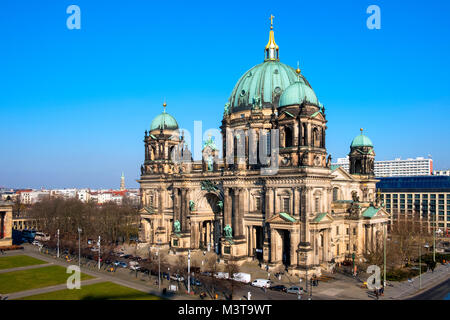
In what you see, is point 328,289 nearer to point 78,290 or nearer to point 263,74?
point 78,290

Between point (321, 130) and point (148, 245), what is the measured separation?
2129 inches

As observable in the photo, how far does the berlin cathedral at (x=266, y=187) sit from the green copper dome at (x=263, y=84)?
0.75 ft

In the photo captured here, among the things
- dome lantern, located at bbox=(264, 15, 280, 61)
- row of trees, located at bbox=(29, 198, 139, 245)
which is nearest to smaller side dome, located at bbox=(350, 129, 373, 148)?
dome lantern, located at bbox=(264, 15, 280, 61)

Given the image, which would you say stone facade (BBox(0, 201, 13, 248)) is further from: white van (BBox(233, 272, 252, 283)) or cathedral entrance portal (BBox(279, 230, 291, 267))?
cathedral entrance portal (BBox(279, 230, 291, 267))

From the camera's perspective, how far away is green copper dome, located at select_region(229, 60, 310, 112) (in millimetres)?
91938

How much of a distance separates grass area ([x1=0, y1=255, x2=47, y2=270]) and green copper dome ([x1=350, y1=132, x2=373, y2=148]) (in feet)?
259

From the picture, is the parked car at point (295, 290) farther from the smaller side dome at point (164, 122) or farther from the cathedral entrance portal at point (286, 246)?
the smaller side dome at point (164, 122)

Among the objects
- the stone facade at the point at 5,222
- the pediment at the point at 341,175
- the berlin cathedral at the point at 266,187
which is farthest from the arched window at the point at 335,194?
the stone facade at the point at 5,222

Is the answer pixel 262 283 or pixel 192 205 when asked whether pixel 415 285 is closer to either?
pixel 262 283

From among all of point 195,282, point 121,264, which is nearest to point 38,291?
point 121,264

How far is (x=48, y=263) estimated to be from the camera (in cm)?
9031

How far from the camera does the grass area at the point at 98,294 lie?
59594 millimetres

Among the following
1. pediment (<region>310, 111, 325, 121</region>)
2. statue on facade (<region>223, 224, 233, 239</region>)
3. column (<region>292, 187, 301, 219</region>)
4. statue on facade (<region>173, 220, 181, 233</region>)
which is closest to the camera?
column (<region>292, 187, 301, 219</region>)
